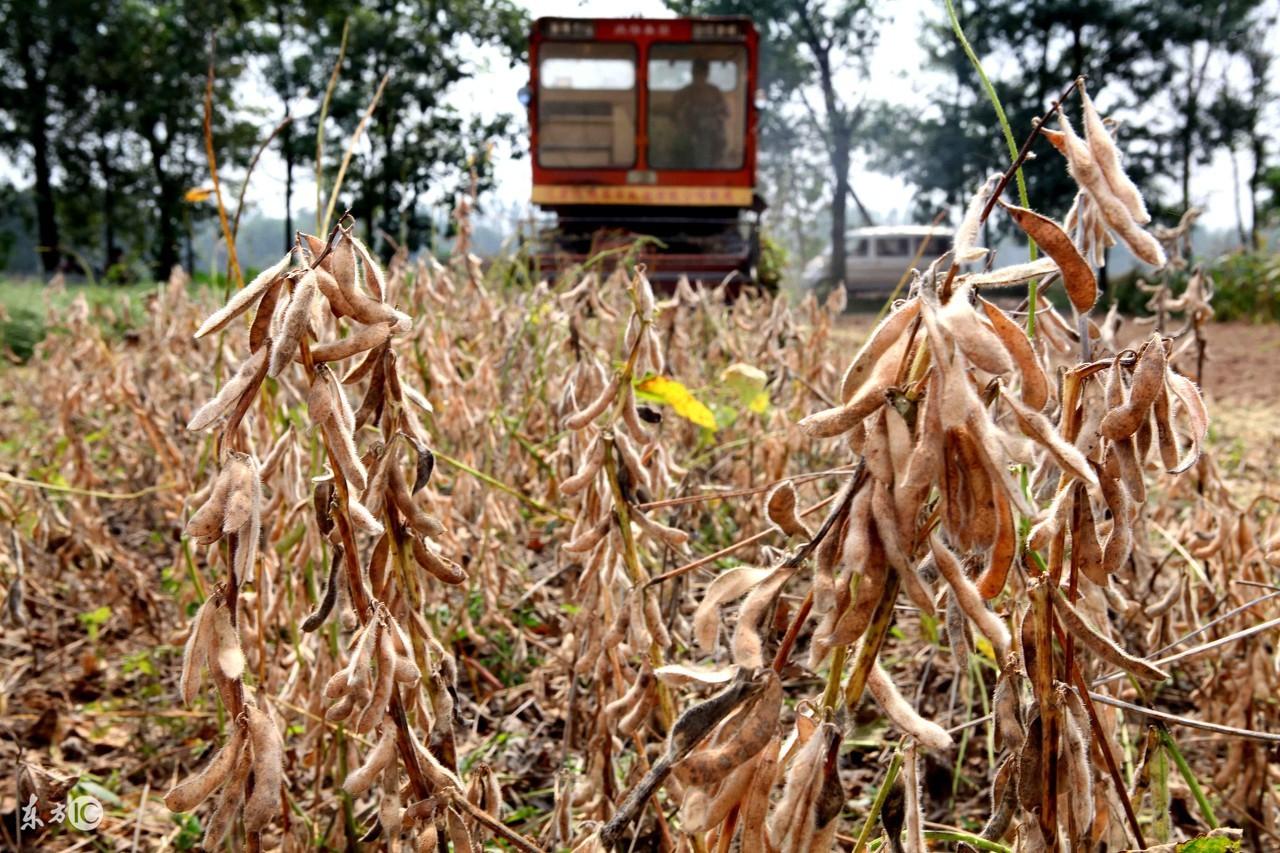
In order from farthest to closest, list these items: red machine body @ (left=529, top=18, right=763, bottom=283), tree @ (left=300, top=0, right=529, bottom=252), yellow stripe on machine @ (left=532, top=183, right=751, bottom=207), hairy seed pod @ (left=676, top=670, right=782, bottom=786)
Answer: tree @ (left=300, top=0, right=529, bottom=252) → yellow stripe on machine @ (left=532, top=183, right=751, bottom=207) → red machine body @ (left=529, top=18, right=763, bottom=283) → hairy seed pod @ (left=676, top=670, right=782, bottom=786)

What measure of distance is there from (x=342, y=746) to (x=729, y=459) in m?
1.57

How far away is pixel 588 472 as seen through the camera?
4.09ft

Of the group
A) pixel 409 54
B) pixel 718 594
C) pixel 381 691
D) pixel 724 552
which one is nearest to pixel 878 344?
pixel 718 594

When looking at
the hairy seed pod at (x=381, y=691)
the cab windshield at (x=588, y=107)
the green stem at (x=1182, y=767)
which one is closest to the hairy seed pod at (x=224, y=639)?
the hairy seed pod at (x=381, y=691)

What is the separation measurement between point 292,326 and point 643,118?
43.0 ft

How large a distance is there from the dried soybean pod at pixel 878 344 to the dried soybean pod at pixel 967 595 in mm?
101

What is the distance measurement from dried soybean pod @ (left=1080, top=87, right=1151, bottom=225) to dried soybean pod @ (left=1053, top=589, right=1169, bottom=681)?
0.30 m

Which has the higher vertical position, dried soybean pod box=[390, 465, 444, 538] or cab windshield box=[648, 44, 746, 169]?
cab windshield box=[648, 44, 746, 169]

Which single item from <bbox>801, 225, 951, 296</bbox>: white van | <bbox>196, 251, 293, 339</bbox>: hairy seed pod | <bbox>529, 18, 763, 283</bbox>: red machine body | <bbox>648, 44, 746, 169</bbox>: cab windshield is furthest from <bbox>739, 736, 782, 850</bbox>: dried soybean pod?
<bbox>801, 225, 951, 296</bbox>: white van

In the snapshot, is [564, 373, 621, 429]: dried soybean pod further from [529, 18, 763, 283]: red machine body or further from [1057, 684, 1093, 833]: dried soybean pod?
[529, 18, 763, 283]: red machine body

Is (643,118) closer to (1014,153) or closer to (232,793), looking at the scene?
(1014,153)

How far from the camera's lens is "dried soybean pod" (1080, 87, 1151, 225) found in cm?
70

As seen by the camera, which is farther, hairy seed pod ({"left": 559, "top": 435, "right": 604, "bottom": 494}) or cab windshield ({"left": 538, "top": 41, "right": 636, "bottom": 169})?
cab windshield ({"left": 538, "top": 41, "right": 636, "bottom": 169})

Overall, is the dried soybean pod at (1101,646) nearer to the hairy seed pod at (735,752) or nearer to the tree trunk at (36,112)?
the hairy seed pod at (735,752)
